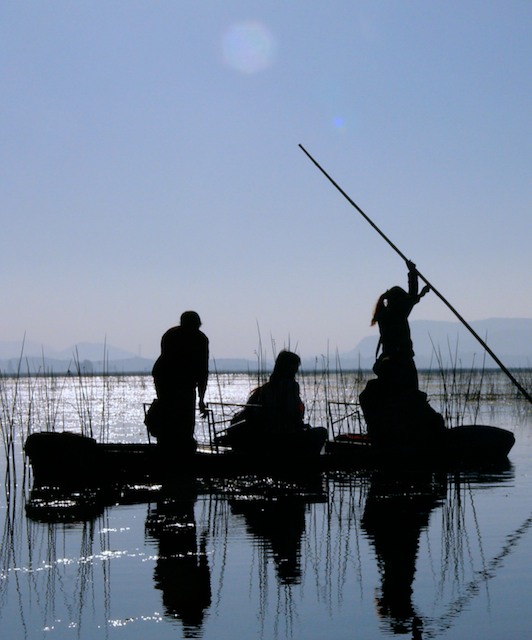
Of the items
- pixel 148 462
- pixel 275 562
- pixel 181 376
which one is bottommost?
pixel 275 562

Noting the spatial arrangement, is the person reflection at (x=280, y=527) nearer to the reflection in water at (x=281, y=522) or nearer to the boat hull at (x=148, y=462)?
the reflection in water at (x=281, y=522)

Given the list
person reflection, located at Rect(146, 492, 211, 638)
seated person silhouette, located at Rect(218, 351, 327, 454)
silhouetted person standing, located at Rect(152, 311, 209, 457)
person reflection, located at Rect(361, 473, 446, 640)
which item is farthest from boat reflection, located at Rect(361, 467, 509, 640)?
silhouetted person standing, located at Rect(152, 311, 209, 457)

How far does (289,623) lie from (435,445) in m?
8.27

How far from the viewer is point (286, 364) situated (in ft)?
43.6

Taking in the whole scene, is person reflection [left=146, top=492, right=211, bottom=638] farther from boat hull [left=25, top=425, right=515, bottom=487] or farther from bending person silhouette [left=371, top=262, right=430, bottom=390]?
bending person silhouette [left=371, top=262, right=430, bottom=390]

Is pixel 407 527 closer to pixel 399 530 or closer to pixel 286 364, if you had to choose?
pixel 399 530

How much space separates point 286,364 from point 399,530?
12.4ft

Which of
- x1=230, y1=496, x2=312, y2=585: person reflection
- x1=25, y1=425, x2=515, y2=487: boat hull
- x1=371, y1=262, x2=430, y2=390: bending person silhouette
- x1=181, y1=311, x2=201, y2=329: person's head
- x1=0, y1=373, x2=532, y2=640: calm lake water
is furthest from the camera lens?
x1=371, y1=262, x2=430, y2=390: bending person silhouette

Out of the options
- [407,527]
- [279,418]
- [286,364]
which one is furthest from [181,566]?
[279,418]

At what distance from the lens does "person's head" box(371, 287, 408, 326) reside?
1396cm

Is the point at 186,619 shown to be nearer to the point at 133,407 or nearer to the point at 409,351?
the point at 409,351

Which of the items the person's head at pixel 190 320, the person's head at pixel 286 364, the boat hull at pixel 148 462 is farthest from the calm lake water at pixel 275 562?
the person's head at pixel 190 320

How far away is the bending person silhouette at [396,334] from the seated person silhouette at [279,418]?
125cm

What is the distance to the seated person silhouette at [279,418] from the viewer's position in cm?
1341
